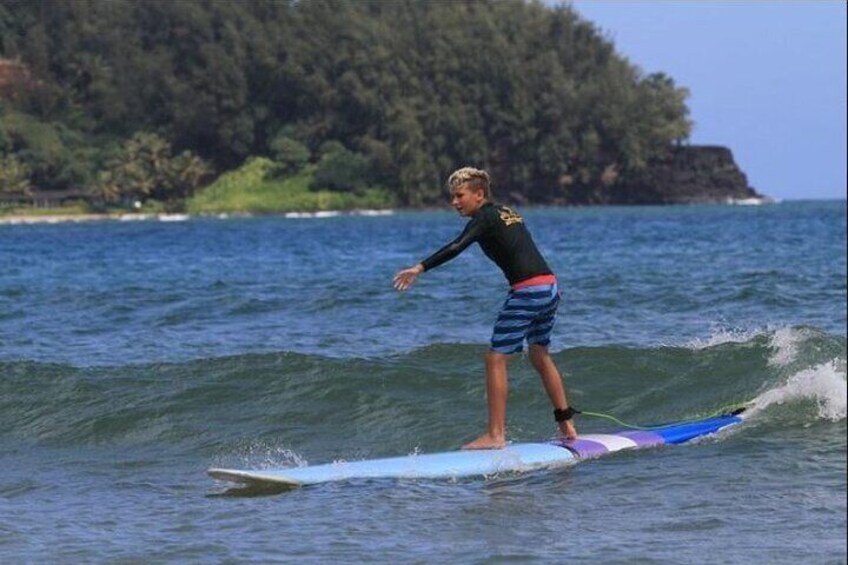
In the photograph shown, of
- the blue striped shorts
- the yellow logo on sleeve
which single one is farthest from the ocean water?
the yellow logo on sleeve

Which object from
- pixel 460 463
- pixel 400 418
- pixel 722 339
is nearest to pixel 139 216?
pixel 722 339

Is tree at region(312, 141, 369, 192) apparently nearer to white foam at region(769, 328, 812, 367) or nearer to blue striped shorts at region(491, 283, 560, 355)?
white foam at region(769, 328, 812, 367)

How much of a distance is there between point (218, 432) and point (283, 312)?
9.35 meters

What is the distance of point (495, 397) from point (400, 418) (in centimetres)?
254

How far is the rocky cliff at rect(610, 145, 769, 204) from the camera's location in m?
132

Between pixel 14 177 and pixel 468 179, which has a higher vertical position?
pixel 14 177

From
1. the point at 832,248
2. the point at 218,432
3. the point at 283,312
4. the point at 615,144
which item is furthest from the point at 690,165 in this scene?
the point at 218,432

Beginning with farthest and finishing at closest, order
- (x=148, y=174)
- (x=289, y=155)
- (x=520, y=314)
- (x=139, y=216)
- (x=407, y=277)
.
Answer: (x=289, y=155) → (x=148, y=174) → (x=139, y=216) → (x=520, y=314) → (x=407, y=277)

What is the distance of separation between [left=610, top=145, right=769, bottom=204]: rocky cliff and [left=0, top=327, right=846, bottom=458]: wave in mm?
118215

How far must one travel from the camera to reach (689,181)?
13712 centimetres

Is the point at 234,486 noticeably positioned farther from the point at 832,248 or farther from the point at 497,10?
the point at 497,10

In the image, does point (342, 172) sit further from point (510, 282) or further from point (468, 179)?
point (468, 179)

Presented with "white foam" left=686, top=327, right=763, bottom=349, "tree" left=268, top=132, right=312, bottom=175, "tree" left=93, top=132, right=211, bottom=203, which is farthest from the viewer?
"tree" left=268, top=132, right=312, bottom=175

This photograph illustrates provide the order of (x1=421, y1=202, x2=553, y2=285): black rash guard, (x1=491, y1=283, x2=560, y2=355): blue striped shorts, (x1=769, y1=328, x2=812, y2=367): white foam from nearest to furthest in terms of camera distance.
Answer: (x1=421, y1=202, x2=553, y2=285): black rash guard, (x1=491, y1=283, x2=560, y2=355): blue striped shorts, (x1=769, y1=328, x2=812, y2=367): white foam
